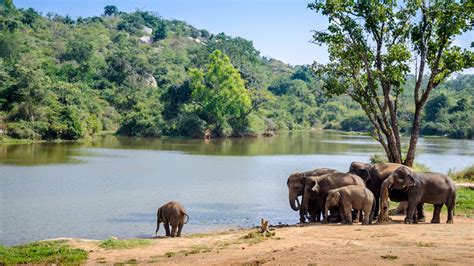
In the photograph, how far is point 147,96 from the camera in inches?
3278

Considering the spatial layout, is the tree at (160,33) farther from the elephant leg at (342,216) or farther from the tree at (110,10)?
the elephant leg at (342,216)

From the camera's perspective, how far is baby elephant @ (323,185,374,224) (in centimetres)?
1548

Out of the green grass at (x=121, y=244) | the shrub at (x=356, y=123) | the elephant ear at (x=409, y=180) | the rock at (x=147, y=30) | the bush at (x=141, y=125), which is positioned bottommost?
the green grass at (x=121, y=244)

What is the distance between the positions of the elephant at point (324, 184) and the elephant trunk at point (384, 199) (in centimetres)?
84

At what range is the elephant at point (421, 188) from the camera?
15.6 meters

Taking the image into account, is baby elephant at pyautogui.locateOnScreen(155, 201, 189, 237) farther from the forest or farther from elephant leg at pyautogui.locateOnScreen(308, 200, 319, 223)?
the forest

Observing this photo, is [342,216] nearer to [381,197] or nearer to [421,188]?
[381,197]

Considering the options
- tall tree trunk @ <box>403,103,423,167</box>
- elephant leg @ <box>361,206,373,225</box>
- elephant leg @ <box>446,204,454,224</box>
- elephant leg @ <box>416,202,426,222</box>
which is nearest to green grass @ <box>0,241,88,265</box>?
elephant leg @ <box>361,206,373,225</box>

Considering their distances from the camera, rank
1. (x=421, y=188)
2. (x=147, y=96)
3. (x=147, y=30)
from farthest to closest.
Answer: (x=147, y=30)
(x=147, y=96)
(x=421, y=188)

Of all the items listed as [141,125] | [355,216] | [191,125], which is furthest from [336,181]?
[141,125]

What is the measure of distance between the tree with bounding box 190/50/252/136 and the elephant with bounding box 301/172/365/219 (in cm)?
5595

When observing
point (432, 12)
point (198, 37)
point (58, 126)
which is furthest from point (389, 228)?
point (198, 37)

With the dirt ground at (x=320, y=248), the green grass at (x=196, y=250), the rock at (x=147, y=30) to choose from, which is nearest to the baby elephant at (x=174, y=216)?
the dirt ground at (x=320, y=248)

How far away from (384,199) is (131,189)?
45.4 ft
